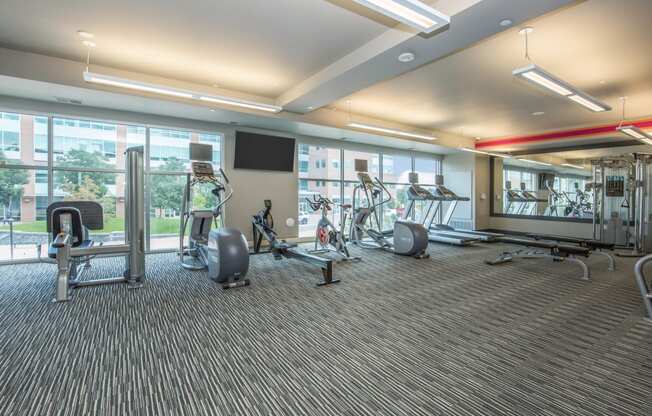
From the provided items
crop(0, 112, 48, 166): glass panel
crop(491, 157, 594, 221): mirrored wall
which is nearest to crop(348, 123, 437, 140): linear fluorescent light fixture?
crop(491, 157, 594, 221): mirrored wall

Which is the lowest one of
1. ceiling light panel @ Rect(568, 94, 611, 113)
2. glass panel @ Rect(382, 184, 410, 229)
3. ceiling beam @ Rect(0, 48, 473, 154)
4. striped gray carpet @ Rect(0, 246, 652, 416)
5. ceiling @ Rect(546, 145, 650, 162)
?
striped gray carpet @ Rect(0, 246, 652, 416)

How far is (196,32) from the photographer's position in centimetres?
389

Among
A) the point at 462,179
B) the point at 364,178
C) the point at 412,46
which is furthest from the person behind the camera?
the point at 462,179

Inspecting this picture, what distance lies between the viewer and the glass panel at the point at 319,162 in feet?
27.9

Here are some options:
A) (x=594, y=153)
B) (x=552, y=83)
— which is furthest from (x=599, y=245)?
(x=594, y=153)

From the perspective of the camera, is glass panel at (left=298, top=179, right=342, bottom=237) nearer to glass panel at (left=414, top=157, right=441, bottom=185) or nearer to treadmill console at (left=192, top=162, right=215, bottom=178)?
treadmill console at (left=192, top=162, right=215, bottom=178)

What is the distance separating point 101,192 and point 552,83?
7.67 metres

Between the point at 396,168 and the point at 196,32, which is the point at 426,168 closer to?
the point at 396,168

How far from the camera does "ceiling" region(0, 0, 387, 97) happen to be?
3.38m

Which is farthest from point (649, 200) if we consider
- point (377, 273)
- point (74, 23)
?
point (74, 23)

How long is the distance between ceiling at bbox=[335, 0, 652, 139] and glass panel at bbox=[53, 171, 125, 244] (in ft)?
16.0

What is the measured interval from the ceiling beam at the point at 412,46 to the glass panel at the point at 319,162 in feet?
8.53

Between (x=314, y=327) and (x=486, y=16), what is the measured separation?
3.36 m

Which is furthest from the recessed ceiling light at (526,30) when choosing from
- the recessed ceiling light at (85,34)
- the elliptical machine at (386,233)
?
the recessed ceiling light at (85,34)
